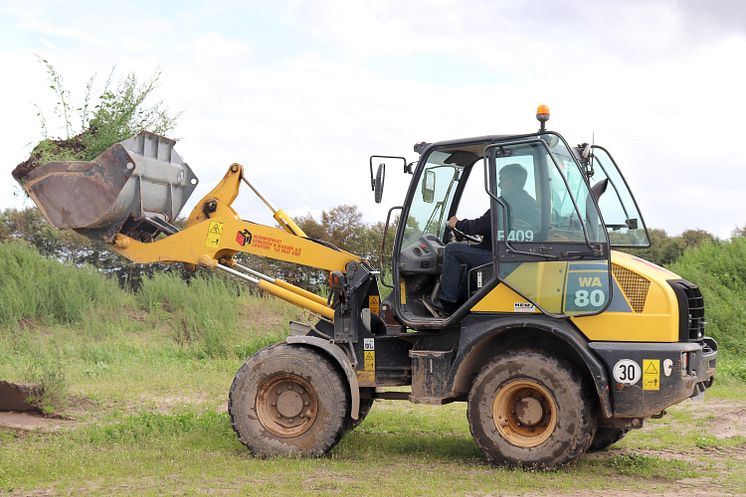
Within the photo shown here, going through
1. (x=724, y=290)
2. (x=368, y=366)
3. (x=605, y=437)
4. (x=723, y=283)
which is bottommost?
(x=605, y=437)

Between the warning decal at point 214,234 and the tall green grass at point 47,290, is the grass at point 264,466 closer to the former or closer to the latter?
the warning decal at point 214,234

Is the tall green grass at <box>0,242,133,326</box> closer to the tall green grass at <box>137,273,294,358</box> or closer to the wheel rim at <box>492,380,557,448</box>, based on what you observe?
the tall green grass at <box>137,273,294,358</box>

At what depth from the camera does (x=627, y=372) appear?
7.84 meters

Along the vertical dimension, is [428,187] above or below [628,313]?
above

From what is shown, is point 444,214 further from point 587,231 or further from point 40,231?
point 40,231

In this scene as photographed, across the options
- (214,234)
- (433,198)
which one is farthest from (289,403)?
(433,198)

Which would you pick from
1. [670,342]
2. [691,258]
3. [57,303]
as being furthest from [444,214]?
[57,303]

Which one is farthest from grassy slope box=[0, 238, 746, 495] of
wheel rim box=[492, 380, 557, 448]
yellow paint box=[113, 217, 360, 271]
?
yellow paint box=[113, 217, 360, 271]

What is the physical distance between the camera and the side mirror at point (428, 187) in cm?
906

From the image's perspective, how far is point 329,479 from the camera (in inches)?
310

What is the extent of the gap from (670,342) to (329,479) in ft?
9.91

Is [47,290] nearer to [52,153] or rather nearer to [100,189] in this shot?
[52,153]

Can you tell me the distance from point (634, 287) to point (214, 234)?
4.10 m

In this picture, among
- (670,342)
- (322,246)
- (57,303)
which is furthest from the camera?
(57,303)
